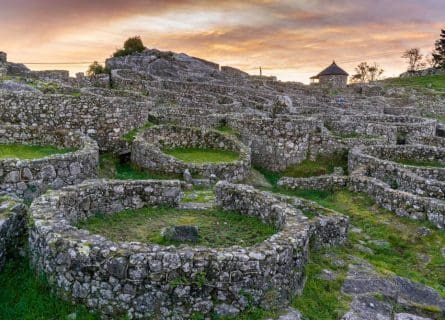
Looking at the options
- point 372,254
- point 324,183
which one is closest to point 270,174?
point 324,183

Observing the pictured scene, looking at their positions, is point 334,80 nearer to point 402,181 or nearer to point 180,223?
point 402,181

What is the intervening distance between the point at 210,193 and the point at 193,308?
27.4ft

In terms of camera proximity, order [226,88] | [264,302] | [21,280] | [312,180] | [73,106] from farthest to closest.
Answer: [226,88], [73,106], [312,180], [21,280], [264,302]

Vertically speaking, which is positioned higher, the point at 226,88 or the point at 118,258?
the point at 226,88

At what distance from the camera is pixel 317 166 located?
2802cm

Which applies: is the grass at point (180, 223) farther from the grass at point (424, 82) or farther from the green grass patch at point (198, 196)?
the grass at point (424, 82)

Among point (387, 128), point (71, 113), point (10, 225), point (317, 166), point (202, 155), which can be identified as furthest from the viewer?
point (387, 128)

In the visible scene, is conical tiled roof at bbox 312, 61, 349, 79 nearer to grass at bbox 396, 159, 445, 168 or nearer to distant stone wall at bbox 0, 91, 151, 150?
grass at bbox 396, 159, 445, 168

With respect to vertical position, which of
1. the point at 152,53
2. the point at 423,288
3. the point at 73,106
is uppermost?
the point at 152,53

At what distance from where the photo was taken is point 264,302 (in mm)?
10852

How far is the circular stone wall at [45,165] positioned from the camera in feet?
57.0

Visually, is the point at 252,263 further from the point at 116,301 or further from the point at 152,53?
the point at 152,53

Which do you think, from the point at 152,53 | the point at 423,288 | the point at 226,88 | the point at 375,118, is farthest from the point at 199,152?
the point at 152,53

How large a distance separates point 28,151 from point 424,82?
106022 millimetres
